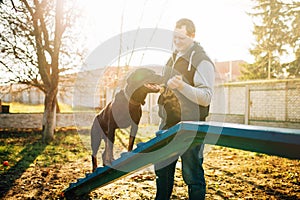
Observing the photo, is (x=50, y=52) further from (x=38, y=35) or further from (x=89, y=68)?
(x=89, y=68)

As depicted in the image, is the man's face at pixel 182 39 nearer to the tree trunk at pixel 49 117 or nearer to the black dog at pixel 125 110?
the black dog at pixel 125 110

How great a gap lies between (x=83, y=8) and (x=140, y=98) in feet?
18.9

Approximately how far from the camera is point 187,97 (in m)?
2.18

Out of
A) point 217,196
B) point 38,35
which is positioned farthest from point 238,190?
point 38,35

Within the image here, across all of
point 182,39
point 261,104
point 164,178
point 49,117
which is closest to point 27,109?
point 49,117

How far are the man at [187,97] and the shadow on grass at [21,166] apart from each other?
2229 mm

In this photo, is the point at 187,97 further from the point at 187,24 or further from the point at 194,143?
the point at 187,24

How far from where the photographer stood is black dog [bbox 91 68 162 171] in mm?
3473

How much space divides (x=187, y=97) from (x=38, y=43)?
6.48m

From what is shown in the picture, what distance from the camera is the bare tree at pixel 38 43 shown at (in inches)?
288

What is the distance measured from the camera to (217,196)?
3.49m

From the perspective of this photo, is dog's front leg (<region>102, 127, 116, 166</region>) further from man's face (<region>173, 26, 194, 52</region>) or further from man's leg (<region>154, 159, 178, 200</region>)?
man's face (<region>173, 26, 194, 52</region>)

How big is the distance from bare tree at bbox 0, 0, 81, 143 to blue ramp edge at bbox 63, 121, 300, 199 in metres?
5.48

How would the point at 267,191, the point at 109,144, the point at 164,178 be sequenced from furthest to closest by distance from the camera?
the point at 109,144 → the point at 267,191 → the point at 164,178
